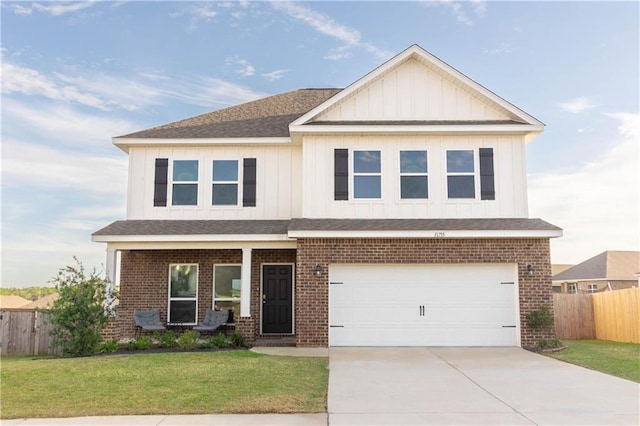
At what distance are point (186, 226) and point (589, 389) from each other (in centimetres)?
1083

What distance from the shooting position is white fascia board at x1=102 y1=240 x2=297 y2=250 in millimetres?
15312

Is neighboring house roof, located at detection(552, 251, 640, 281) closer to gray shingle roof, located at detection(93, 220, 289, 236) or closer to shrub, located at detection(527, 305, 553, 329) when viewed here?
→ shrub, located at detection(527, 305, 553, 329)

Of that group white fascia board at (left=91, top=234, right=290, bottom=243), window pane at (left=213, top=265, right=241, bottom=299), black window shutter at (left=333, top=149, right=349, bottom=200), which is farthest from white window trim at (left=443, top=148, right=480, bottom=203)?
window pane at (left=213, top=265, right=241, bottom=299)

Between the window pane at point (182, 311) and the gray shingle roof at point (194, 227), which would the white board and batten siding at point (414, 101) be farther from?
the window pane at point (182, 311)

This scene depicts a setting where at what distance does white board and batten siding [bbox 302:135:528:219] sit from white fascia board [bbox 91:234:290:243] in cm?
120

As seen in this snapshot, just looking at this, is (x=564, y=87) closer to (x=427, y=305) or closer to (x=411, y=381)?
(x=427, y=305)

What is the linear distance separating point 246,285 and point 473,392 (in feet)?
25.6

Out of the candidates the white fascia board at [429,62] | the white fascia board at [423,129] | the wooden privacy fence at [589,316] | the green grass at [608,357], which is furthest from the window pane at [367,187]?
the wooden privacy fence at [589,316]

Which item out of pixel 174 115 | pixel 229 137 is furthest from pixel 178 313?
pixel 174 115

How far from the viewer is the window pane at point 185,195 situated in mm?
16562

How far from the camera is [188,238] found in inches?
597

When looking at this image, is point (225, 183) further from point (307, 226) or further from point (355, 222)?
point (355, 222)

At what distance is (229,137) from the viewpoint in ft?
54.0

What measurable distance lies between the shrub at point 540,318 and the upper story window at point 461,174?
3385 millimetres
